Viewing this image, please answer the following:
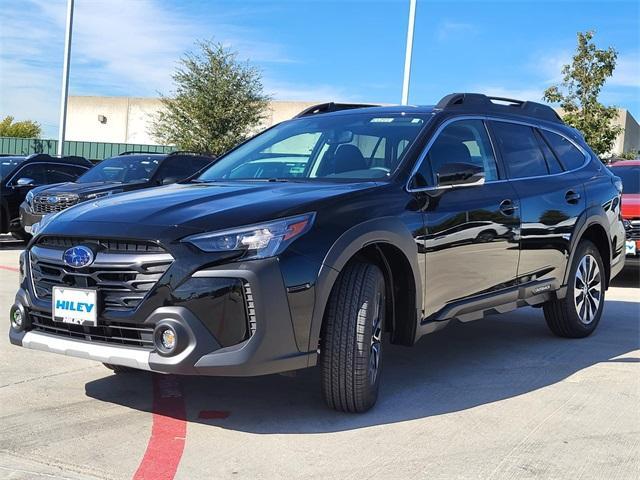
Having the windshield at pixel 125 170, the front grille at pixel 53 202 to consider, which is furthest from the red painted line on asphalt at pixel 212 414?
the windshield at pixel 125 170

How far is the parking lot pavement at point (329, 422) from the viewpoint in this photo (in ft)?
11.2

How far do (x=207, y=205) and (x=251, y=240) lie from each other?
0.45 m

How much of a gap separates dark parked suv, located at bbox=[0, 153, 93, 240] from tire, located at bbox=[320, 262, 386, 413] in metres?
9.22

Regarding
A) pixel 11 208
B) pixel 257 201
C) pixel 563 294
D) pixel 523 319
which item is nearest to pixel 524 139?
pixel 563 294

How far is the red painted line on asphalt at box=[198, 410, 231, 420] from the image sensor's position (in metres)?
4.07

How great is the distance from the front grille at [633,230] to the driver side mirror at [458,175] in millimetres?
5409

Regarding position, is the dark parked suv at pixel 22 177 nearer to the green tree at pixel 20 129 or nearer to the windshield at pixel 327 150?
the windshield at pixel 327 150

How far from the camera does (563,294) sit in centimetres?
596

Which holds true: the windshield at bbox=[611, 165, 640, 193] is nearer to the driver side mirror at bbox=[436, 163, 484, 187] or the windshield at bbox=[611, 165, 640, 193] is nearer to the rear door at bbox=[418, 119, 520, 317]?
the rear door at bbox=[418, 119, 520, 317]

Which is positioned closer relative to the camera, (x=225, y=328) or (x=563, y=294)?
(x=225, y=328)

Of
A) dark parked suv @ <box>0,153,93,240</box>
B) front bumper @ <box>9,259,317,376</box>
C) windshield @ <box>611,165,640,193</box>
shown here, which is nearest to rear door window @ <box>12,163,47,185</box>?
dark parked suv @ <box>0,153,93,240</box>

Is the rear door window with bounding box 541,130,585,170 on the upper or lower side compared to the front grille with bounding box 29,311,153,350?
upper

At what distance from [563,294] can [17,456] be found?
165 inches

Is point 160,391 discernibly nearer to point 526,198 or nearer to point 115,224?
point 115,224
